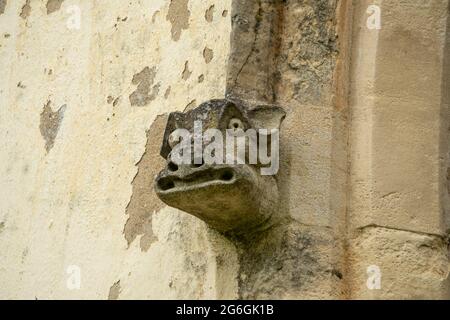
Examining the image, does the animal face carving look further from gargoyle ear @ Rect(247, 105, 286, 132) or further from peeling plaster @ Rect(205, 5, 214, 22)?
peeling plaster @ Rect(205, 5, 214, 22)

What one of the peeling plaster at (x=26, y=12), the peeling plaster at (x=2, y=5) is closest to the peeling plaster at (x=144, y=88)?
the peeling plaster at (x=26, y=12)

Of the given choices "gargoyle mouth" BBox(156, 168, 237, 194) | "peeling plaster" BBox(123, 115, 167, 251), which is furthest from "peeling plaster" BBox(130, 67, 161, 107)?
"gargoyle mouth" BBox(156, 168, 237, 194)

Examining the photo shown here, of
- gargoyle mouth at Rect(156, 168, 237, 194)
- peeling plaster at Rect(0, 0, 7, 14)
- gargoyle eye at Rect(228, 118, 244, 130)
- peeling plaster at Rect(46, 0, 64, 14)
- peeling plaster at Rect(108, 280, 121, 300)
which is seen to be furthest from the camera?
peeling plaster at Rect(0, 0, 7, 14)

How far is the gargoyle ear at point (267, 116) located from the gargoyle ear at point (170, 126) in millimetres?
166

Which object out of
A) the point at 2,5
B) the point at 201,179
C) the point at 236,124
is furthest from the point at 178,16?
the point at 2,5

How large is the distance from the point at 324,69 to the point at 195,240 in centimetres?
53

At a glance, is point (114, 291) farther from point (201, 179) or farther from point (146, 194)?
point (201, 179)

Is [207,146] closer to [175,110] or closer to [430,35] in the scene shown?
[175,110]

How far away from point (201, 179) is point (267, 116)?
0.90ft

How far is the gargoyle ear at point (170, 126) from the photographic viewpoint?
3.27 metres

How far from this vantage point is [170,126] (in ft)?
10.8

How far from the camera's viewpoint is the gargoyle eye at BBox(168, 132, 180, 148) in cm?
323

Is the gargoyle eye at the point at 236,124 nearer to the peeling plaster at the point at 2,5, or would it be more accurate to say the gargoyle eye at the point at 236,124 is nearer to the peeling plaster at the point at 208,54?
the peeling plaster at the point at 208,54

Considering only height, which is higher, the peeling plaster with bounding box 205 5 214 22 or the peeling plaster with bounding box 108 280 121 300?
the peeling plaster with bounding box 205 5 214 22
